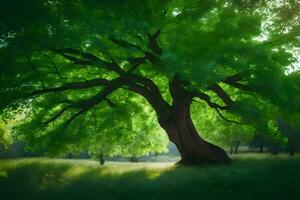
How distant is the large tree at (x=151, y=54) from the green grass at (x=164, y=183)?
2.43 meters

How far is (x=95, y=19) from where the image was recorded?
46.3 feet

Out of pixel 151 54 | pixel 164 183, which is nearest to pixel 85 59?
pixel 151 54

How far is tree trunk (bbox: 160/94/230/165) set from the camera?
912 inches

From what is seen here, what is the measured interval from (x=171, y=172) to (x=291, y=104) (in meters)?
7.17

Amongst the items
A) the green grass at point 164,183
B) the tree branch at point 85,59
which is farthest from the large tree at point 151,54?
the green grass at point 164,183

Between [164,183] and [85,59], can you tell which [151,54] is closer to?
[85,59]

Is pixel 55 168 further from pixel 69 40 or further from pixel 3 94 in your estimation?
pixel 69 40

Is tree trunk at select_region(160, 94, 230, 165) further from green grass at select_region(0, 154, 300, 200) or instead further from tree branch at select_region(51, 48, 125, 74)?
tree branch at select_region(51, 48, 125, 74)

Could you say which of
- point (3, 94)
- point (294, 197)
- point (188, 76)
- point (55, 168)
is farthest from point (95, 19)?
point (55, 168)

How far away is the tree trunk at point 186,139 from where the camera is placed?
23.2 m

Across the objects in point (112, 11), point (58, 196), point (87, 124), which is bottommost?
point (58, 196)

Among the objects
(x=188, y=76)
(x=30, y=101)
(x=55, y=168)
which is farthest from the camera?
(x=55, y=168)

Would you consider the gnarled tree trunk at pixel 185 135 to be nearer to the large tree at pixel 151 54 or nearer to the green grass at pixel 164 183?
the large tree at pixel 151 54

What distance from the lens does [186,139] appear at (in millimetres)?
23359
